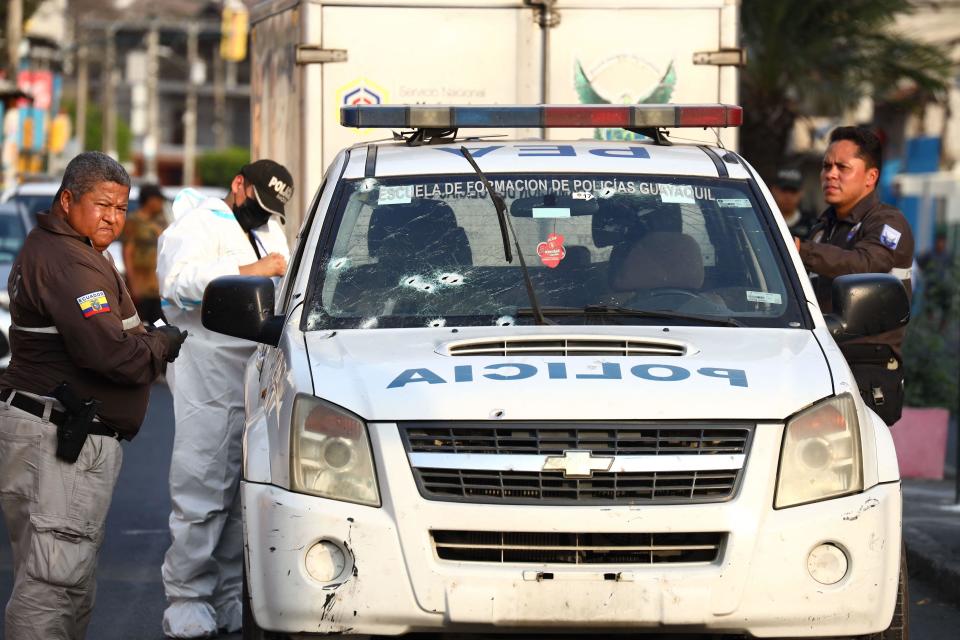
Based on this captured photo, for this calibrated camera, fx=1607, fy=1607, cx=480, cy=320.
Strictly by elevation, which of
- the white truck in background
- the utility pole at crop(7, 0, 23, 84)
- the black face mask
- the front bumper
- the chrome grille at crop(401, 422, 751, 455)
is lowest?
the front bumper

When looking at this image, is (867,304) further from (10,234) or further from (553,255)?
(10,234)

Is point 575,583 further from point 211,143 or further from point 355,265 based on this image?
point 211,143

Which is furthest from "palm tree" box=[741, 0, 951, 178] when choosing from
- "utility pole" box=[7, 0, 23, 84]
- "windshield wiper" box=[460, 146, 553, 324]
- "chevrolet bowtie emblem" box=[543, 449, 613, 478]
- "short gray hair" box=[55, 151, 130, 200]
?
"utility pole" box=[7, 0, 23, 84]

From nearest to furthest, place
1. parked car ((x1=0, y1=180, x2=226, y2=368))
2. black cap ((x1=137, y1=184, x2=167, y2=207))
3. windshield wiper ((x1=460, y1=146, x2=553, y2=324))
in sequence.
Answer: windshield wiper ((x1=460, y1=146, x2=553, y2=324)) → parked car ((x1=0, y1=180, x2=226, y2=368)) → black cap ((x1=137, y1=184, x2=167, y2=207))

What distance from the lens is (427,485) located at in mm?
4371

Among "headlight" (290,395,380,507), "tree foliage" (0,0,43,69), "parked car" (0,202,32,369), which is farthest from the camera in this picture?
"tree foliage" (0,0,43,69)

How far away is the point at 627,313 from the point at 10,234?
10724 mm

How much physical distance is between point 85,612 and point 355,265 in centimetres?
149

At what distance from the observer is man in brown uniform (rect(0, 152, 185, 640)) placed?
517 cm

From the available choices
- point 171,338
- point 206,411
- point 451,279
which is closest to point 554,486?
point 451,279

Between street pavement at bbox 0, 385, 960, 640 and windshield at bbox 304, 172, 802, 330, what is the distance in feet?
6.69

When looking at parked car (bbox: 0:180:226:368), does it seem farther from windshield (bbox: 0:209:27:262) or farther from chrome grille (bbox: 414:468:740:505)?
chrome grille (bbox: 414:468:740:505)

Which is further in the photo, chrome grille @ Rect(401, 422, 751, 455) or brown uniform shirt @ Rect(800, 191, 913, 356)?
brown uniform shirt @ Rect(800, 191, 913, 356)

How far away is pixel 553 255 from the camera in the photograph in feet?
17.7
